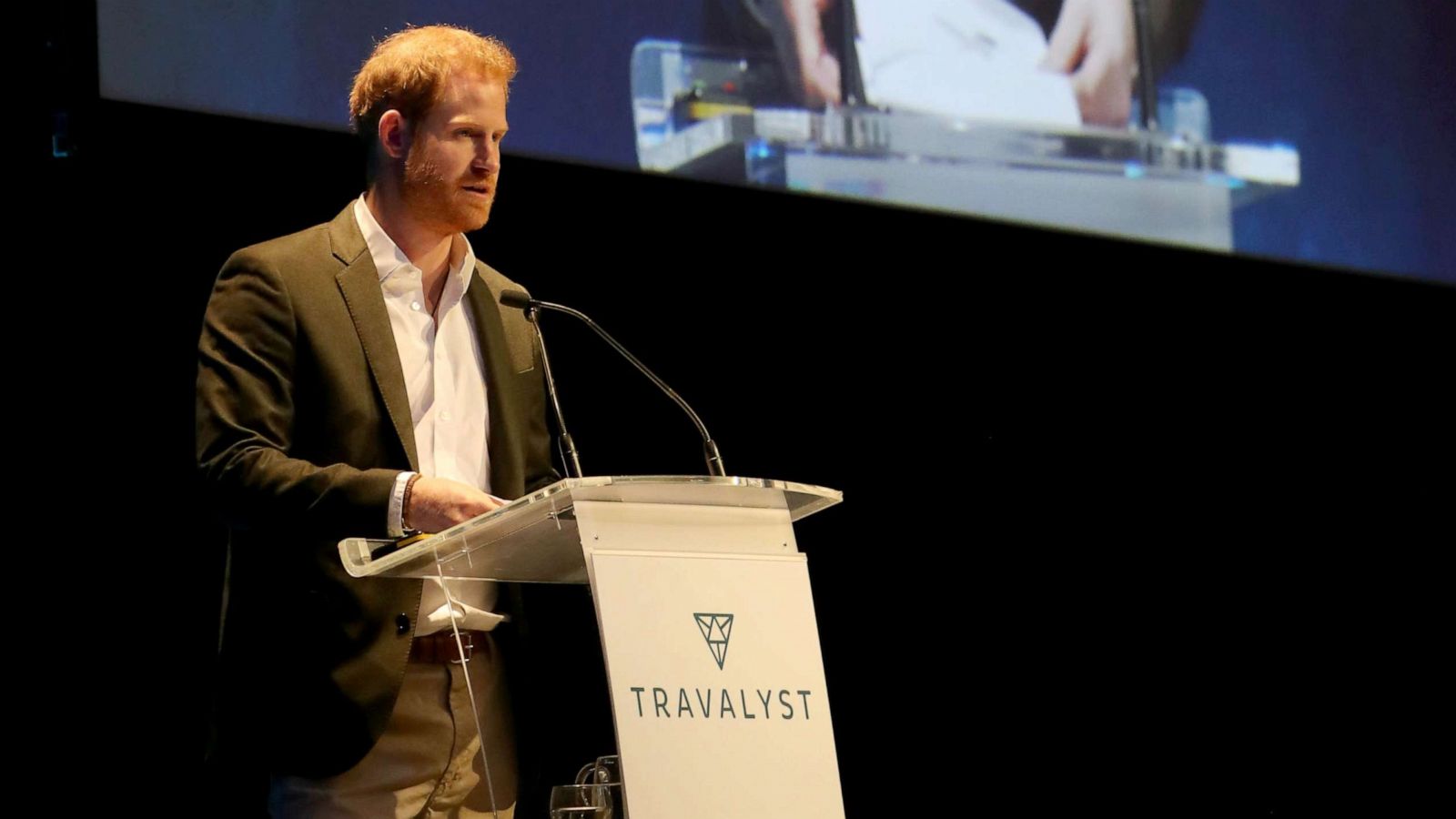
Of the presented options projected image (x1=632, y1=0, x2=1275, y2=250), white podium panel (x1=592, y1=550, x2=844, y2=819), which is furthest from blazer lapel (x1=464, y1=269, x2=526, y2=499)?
projected image (x1=632, y1=0, x2=1275, y2=250)

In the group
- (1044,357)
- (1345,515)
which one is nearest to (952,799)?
(1044,357)

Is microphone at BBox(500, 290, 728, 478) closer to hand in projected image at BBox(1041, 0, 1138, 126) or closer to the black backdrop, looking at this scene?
the black backdrop

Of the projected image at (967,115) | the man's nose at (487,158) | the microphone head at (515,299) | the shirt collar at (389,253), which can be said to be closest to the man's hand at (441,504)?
the microphone head at (515,299)

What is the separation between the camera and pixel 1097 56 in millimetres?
4238

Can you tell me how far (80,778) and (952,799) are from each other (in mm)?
2230

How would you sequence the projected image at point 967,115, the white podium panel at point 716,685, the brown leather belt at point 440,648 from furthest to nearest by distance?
the projected image at point 967,115, the brown leather belt at point 440,648, the white podium panel at point 716,685

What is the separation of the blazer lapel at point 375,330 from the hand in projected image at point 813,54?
6.11 feet

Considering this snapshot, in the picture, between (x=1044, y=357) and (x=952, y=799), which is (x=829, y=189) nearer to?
(x=1044, y=357)

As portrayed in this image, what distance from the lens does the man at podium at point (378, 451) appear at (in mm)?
2047

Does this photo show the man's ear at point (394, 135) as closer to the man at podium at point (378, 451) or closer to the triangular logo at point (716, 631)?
the man at podium at point (378, 451)

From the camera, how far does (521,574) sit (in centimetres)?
207

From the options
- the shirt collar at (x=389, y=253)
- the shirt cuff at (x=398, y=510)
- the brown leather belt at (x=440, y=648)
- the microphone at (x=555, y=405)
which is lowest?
the brown leather belt at (x=440, y=648)

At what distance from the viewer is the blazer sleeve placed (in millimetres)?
1979

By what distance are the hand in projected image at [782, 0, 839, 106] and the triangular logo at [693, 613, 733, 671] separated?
2.32m
